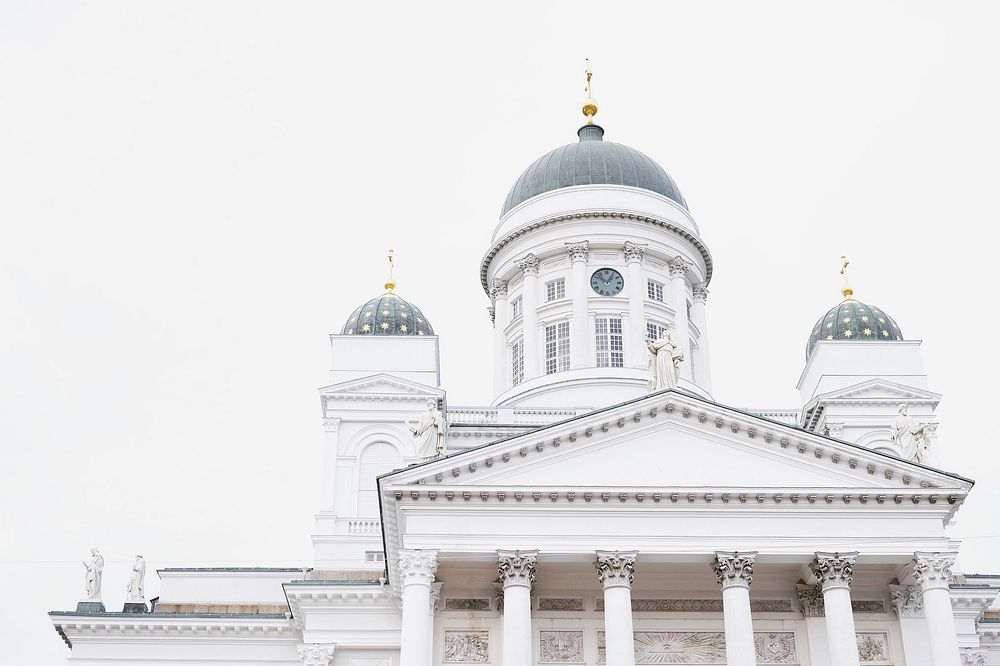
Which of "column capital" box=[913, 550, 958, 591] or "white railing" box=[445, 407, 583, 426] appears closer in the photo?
"column capital" box=[913, 550, 958, 591]

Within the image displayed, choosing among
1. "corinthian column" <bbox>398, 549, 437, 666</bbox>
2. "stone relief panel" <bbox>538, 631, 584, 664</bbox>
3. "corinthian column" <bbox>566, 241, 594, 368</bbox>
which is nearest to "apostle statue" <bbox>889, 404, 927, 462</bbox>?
"stone relief panel" <bbox>538, 631, 584, 664</bbox>

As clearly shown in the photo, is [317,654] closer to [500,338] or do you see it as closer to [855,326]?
[500,338]

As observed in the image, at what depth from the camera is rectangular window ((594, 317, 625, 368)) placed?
145 feet

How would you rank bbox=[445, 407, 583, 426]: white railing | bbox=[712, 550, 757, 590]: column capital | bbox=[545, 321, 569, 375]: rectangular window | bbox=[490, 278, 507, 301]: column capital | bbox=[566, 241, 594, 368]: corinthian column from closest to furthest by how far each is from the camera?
bbox=[712, 550, 757, 590]: column capital
bbox=[445, 407, 583, 426]: white railing
bbox=[566, 241, 594, 368]: corinthian column
bbox=[545, 321, 569, 375]: rectangular window
bbox=[490, 278, 507, 301]: column capital

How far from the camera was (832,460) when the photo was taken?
28.5 m

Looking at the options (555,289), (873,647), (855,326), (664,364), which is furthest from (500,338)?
(873,647)

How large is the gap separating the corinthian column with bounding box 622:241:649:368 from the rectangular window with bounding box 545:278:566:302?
95.1 inches

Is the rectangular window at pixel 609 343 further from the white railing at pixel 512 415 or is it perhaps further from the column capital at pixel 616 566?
the column capital at pixel 616 566

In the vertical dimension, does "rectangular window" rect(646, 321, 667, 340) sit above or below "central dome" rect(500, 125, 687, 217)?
below

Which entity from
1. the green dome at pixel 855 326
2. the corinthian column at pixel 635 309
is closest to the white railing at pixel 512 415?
the corinthian column at pixel 635 309

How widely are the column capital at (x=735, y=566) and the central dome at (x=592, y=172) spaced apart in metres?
22.9

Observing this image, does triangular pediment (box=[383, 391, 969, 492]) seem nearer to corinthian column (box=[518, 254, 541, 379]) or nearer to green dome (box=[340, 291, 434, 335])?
green dome (box=[340, 291, 434, 335])

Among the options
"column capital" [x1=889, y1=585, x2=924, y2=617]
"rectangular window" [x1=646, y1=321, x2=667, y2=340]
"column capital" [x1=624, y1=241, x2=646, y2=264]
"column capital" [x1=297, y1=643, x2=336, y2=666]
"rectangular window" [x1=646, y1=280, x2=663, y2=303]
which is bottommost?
"column capital" [x1=297, y1=643, x2=336, y2=666]

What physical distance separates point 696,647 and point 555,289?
1910 centimetres
